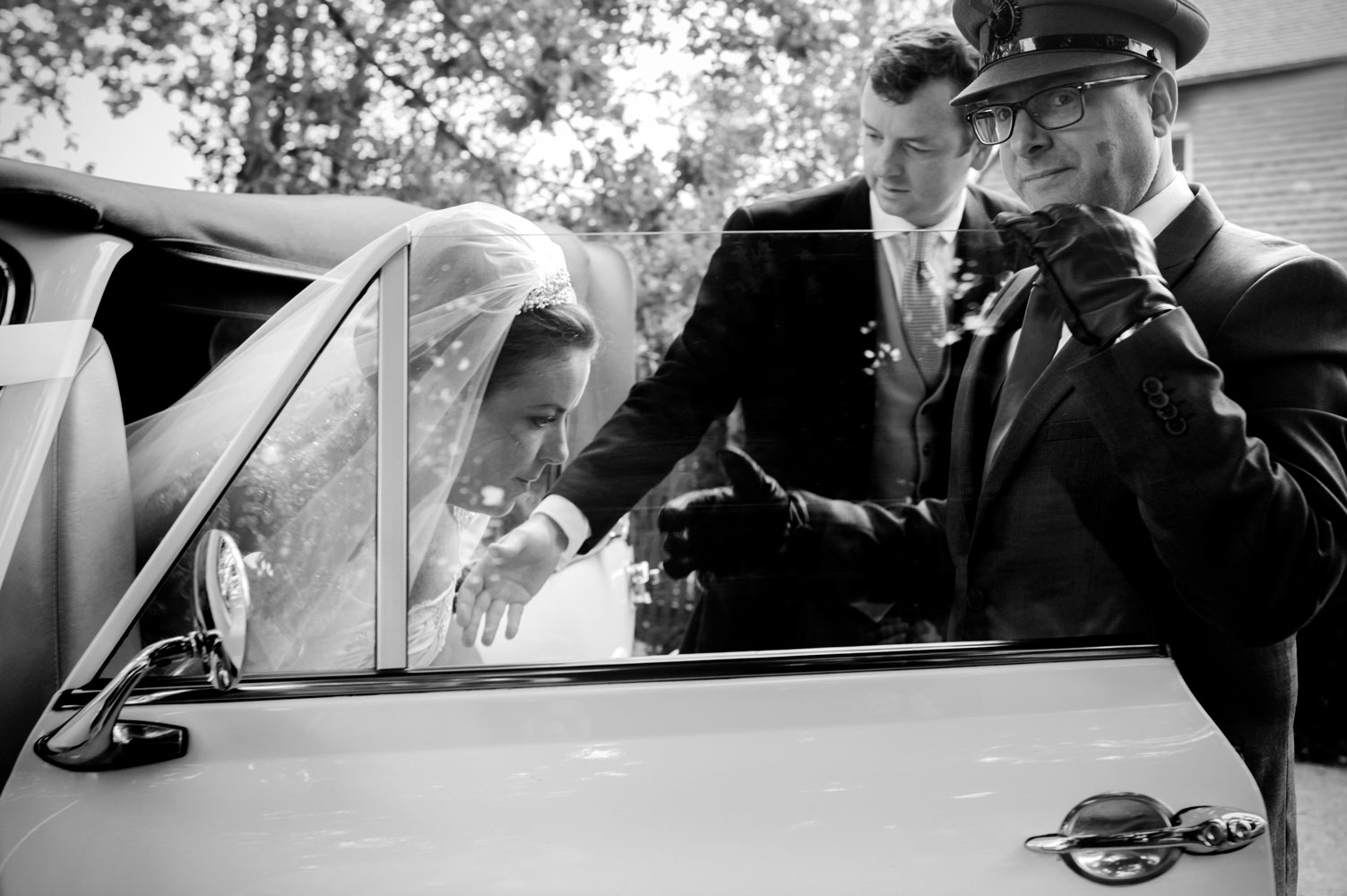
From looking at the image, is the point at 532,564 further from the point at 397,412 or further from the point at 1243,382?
the point at 1243,382

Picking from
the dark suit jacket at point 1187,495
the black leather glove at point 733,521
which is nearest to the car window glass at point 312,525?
the black leather glove at point 733,521

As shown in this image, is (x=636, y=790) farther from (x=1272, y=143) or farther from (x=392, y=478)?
(x=1272, y=143)

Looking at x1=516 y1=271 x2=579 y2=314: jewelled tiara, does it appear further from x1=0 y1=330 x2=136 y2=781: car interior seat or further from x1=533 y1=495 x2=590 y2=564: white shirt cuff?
x1=0 y1=330 x2=136 y2=781: car interior seat

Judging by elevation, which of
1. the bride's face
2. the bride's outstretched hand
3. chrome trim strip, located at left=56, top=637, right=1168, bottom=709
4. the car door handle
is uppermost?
the bride's face

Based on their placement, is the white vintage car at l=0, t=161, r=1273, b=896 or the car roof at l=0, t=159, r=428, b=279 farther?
the car roof at l=0, t=159, r=428, b=279

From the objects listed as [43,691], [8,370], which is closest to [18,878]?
[43,691]

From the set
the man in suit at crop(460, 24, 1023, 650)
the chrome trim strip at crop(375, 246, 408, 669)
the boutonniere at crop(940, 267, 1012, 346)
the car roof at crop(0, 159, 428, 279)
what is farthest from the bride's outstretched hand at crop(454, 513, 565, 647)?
the car roof at crop(0, 159, 428, 279)

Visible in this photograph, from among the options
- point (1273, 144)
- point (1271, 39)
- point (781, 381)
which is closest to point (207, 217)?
point (781, 381)

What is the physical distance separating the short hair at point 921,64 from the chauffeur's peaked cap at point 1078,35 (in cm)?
77

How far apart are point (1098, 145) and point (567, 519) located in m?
1.06

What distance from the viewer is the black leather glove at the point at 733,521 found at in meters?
1.73

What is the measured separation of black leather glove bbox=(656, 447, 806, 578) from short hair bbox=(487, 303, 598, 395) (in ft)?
0.95

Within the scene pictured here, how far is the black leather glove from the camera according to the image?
5.69 ft

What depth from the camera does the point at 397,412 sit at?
1526mm
